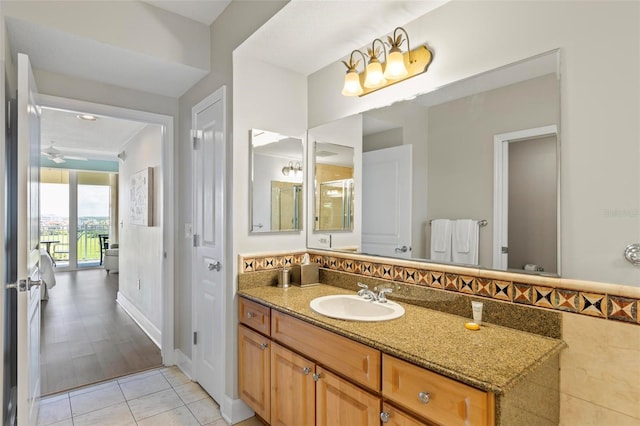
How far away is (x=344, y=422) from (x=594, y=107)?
1.58 m

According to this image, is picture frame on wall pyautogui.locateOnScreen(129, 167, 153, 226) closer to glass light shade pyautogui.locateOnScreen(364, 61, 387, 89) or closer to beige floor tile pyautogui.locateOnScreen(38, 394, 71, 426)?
beige floor tile pyautogui.locateOnScreen(38, 394, 71, 426)

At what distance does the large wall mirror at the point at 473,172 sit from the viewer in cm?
136

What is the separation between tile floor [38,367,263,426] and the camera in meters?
2.20

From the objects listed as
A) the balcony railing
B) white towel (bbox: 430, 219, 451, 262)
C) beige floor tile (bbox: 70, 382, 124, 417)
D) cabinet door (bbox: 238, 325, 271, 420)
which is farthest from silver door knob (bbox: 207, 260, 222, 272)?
the balcony railing

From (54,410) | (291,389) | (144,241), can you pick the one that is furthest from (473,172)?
(144,241)

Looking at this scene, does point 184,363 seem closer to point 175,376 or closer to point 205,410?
point 175,376

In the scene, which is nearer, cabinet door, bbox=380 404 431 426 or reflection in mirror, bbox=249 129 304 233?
cabinet door, bbox=380 404 431 426

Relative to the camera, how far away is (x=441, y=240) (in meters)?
1.73

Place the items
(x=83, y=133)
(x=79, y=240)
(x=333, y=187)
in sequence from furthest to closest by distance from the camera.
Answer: (x=79, y=240), (x=83, y=133), (x=333, y=187)

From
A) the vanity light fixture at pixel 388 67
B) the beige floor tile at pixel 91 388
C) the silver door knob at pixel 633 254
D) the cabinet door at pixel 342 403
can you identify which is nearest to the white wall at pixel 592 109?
the silver door knob at pixel 633 254

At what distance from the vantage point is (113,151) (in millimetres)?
6332

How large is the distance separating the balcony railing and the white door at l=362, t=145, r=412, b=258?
26.1 feet

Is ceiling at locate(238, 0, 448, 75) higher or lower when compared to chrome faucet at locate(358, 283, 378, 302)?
higher

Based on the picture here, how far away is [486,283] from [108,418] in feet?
8.16
